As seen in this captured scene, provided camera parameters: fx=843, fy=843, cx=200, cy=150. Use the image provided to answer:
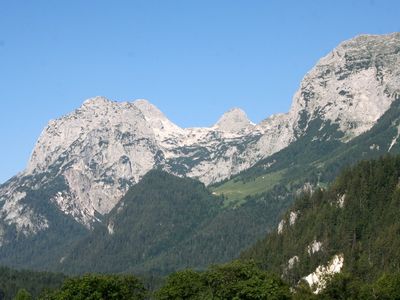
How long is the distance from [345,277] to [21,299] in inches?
A: 2960

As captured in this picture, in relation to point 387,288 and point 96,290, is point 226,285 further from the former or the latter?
point 387,288

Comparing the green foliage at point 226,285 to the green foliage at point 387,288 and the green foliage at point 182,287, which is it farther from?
the green foliage at point 387,288

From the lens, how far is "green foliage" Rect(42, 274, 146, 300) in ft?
565

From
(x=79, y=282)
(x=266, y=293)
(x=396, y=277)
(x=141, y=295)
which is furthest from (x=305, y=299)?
(x=79, y=282)

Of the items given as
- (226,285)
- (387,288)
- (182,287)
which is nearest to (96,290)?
(182,287)

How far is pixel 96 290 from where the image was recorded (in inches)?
6841

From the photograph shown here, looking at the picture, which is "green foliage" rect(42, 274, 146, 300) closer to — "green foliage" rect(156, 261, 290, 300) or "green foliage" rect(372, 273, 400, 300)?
"green foliage" rect(156, 261, 290, 300)

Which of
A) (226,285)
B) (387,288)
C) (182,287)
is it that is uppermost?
(182,287)

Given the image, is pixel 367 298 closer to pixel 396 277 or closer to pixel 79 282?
pixel 396 277

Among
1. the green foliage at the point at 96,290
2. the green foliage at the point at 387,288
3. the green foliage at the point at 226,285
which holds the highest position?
the green foliage at the point at 96,290

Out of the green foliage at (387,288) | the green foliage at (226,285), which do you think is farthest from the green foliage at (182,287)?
the green foliage at (387,288)

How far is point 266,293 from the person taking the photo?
17275cm

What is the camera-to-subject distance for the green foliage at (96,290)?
172 metres

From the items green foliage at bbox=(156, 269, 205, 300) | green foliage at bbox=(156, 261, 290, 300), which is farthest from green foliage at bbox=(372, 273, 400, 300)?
green foliage at bbox=(156, 269, 205, 300)
